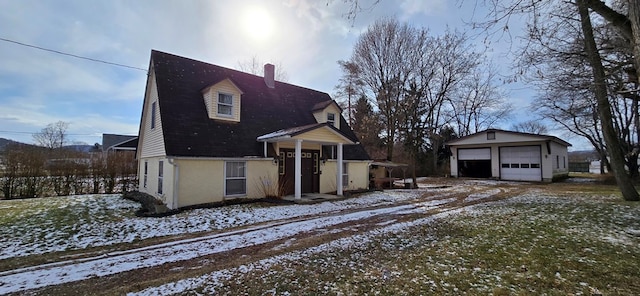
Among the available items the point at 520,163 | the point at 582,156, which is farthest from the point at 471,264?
the point at 582,156

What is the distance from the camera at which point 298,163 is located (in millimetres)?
11883

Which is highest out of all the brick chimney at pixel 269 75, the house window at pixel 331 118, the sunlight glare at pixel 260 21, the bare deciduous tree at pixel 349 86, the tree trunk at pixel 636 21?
the bare deciduous tree at pixel 349 86

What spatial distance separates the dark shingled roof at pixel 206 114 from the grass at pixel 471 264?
7.35 m

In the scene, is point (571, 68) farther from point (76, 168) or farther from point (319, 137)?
point (76, 168)

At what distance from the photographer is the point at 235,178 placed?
11570 millimetres

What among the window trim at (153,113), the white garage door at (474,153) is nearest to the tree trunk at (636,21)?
the window trim at (153,113)

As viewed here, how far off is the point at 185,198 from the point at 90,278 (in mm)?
5834

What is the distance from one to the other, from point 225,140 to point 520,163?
23888 millimetres

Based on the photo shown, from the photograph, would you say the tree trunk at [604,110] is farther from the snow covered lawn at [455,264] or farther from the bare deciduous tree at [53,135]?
the bare deciduous tree at [53,135]

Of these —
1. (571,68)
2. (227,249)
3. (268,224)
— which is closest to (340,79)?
(571,68)

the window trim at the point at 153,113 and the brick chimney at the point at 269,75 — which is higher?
the brick chimney at the point at 269,75

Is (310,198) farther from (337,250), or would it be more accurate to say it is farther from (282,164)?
(337,250)

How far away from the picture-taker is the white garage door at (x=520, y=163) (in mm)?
22561

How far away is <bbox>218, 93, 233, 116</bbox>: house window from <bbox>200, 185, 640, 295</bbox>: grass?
8.99 metres
